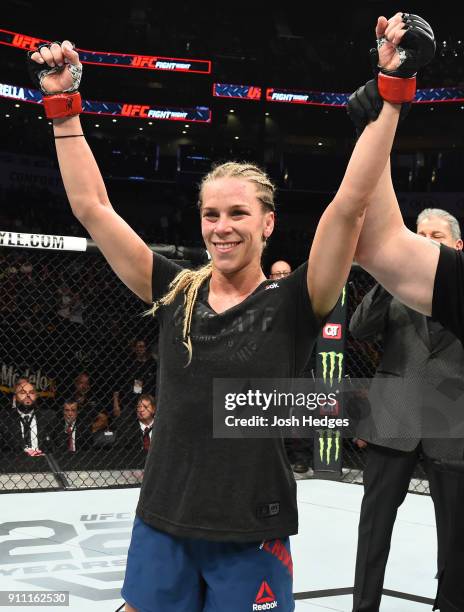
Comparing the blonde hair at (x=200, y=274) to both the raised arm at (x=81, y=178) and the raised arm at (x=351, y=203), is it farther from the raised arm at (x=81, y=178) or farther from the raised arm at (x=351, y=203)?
the raised arm at (x=351, y=203)

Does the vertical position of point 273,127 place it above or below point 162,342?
above

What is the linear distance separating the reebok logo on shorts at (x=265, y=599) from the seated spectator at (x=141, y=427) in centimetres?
286

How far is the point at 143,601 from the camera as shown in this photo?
1.20 metres

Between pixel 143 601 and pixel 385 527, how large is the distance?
3.71 feet

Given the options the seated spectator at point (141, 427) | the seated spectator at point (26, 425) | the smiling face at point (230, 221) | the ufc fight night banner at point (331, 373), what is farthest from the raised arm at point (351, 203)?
the seated spectator at point (26, 425)

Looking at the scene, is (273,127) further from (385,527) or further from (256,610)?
(256,610)

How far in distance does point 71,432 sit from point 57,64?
11.0 feet

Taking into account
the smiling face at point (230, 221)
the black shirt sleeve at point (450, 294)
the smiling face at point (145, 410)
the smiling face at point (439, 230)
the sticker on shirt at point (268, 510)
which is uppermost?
the smiling face at point (439, 230)

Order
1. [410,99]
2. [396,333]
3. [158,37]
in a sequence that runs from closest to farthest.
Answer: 1. [410,99]
2. [396,333]
3. [158,37]

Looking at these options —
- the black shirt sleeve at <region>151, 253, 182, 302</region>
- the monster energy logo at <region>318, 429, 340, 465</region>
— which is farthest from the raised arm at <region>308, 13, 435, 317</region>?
the monster energy logo at <region>318, 429, 340, 465</region>

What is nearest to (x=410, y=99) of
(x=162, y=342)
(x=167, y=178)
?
(x=162, y=342)

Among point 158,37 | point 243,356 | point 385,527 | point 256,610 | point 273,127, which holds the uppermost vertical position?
point 158,37

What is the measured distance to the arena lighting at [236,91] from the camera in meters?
12.6

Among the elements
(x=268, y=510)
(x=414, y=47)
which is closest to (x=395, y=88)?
(x=414, y=47)
